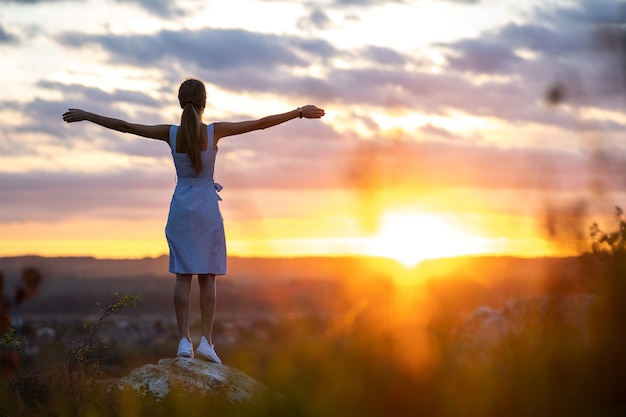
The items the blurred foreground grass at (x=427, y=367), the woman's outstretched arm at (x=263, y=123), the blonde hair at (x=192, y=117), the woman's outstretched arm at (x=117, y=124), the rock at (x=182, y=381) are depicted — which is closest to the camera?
the blurred foreground grass at (x=427, y=367)

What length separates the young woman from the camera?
354 inches

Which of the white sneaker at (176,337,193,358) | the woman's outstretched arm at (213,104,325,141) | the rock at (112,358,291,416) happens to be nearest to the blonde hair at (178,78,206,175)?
the woman's outstretched arm at (213,104,325,141)

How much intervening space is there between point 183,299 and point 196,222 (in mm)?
807

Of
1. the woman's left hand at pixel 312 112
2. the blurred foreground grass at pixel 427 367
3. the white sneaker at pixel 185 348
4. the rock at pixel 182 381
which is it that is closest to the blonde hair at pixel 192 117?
the woman's left hand at pixel 312 112

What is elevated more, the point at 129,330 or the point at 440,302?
the point at 440,302

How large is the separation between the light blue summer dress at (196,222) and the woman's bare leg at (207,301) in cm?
15

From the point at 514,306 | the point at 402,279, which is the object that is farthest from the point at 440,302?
the point at 514,306

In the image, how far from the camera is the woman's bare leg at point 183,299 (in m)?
9.05

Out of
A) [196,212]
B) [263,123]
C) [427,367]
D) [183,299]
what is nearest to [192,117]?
[263,123]

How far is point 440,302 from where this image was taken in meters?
4.43

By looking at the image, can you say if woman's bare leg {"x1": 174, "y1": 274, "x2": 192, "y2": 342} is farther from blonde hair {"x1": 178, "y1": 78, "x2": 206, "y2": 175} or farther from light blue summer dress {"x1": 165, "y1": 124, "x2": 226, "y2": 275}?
blonde hair {"x1": 178, "y1": 78, "x2": 206, "y2": 175}

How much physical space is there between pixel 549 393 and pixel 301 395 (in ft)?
4.08

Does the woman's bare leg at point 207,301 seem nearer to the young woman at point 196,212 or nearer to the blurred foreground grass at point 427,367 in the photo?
the young woman at point 196,212

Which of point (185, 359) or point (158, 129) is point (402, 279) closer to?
point (185, 359)
